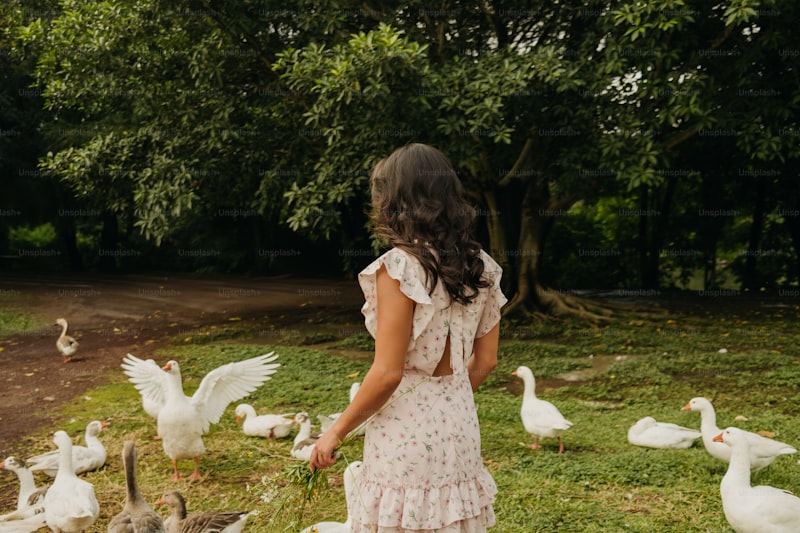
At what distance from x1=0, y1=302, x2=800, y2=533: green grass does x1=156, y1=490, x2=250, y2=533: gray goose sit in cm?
33

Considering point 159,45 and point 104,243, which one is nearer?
point 159,45

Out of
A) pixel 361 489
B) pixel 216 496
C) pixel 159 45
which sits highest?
pixel 159 45

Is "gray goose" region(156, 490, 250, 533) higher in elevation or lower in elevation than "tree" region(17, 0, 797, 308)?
lower

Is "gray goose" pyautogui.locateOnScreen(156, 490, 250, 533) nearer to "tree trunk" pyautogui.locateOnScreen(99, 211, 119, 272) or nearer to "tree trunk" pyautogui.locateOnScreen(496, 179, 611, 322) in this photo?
"tree trunk" pyautogui.locateOnScreen(496, 179, 611, 322)

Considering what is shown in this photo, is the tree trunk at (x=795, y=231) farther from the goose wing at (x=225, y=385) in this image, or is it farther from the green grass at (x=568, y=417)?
the goose wing at (x=225, y=385)

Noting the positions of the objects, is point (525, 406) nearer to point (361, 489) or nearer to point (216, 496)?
point (216, 496)

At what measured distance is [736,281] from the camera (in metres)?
19.3

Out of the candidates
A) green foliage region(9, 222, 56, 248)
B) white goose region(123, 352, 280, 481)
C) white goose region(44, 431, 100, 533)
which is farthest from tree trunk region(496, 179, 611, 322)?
green foliage region(9, 222, 56, 248)

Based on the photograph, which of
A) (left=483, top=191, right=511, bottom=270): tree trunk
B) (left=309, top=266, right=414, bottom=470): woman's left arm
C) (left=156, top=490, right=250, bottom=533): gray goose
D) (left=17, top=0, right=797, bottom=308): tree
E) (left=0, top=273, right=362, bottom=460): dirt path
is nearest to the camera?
(left=309, top=266, right=414, bottom=470): woman's left arm

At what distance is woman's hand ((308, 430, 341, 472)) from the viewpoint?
282cm

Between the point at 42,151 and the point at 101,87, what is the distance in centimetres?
885

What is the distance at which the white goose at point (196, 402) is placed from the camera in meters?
5.98

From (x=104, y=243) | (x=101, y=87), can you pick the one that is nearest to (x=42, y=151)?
(x=104, y=243)

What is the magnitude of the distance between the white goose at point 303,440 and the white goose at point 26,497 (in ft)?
6.16
